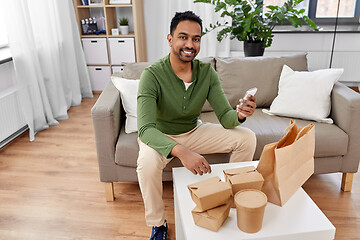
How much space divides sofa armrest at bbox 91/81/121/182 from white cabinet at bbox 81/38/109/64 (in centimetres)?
201

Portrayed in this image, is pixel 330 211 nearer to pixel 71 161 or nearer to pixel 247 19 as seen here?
pixel 247 19

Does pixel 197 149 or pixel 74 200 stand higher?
pixel 197 149

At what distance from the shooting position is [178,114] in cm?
169

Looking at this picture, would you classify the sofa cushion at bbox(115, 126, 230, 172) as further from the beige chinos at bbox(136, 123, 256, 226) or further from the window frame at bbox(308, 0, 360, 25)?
the window frame at bbox(308, 0, 360, 25)

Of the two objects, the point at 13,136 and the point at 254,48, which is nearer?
the point at 254,48

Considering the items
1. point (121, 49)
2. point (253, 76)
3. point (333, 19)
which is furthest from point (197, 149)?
point (333, 19)

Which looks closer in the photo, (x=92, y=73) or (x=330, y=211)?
(x=330, y=211)

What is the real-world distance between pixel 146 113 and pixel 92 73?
2.55 metres

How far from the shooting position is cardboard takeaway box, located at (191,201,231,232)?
3.52ft

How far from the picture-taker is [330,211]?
1875mm

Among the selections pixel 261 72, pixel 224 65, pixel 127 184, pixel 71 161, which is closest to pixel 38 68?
pixel 71 161

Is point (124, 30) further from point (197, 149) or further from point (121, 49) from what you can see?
point (197, 149)

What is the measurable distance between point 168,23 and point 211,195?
10.3 ft

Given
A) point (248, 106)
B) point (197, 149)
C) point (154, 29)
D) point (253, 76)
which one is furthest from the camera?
point (154, 29)
